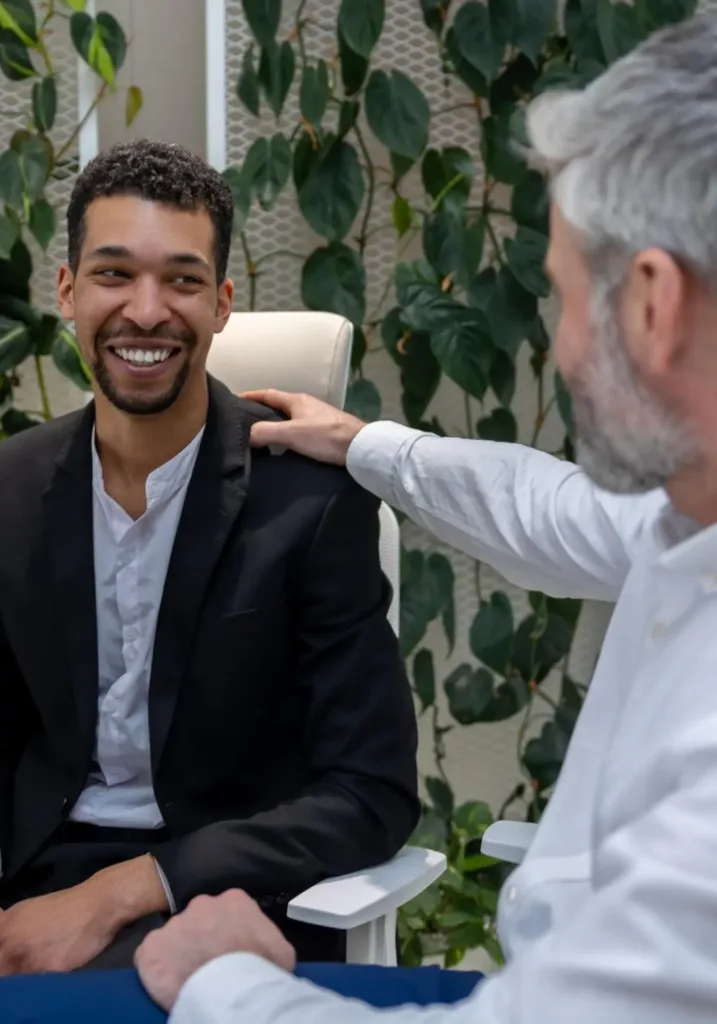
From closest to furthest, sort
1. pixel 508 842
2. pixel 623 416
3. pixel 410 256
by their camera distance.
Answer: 1. pixel 623 416
2. pixel 508 842
3. pixel 410 256

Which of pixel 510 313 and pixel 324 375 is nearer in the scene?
pixel 324 375

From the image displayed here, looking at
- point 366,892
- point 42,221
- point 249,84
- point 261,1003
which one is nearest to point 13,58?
point 42,221

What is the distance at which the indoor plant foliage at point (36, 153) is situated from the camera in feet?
7.24

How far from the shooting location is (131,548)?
160 cm

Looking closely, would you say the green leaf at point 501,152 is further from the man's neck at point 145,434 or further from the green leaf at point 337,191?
the man's neck at point 145,434

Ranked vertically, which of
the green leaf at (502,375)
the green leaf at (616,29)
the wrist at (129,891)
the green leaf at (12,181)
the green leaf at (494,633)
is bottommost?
the green leaf at (494,633)

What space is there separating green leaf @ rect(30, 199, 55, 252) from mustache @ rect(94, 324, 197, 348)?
0.75 metres

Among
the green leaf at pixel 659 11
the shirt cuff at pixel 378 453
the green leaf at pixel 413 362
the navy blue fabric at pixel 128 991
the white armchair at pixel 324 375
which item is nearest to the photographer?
the navy blue fabric at pixel 128 991

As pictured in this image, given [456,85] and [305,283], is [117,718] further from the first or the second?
[456,85]

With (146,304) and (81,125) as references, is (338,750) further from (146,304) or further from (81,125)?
(81,125)

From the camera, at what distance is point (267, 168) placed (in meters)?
2.21

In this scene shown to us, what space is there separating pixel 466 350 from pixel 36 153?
0.91 metres

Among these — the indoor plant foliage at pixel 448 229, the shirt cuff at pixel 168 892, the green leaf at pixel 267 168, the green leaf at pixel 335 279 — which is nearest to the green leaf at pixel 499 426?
the indoor plant foliage at pixel 448 229

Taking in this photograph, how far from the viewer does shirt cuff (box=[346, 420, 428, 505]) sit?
4.93ft
